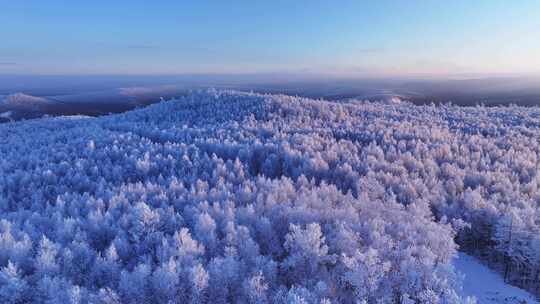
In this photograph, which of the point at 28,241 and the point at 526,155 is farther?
the point at 526,155

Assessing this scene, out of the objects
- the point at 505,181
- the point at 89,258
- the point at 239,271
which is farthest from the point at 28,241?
the point at 505,181

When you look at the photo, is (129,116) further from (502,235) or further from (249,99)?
(502,235)

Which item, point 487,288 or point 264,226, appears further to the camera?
point 264,226

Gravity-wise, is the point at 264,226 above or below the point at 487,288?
above

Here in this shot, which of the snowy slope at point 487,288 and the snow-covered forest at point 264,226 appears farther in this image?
the snowy slope at point 487,288

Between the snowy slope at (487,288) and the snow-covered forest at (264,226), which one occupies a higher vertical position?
the snow-covered forest at (264,226)
